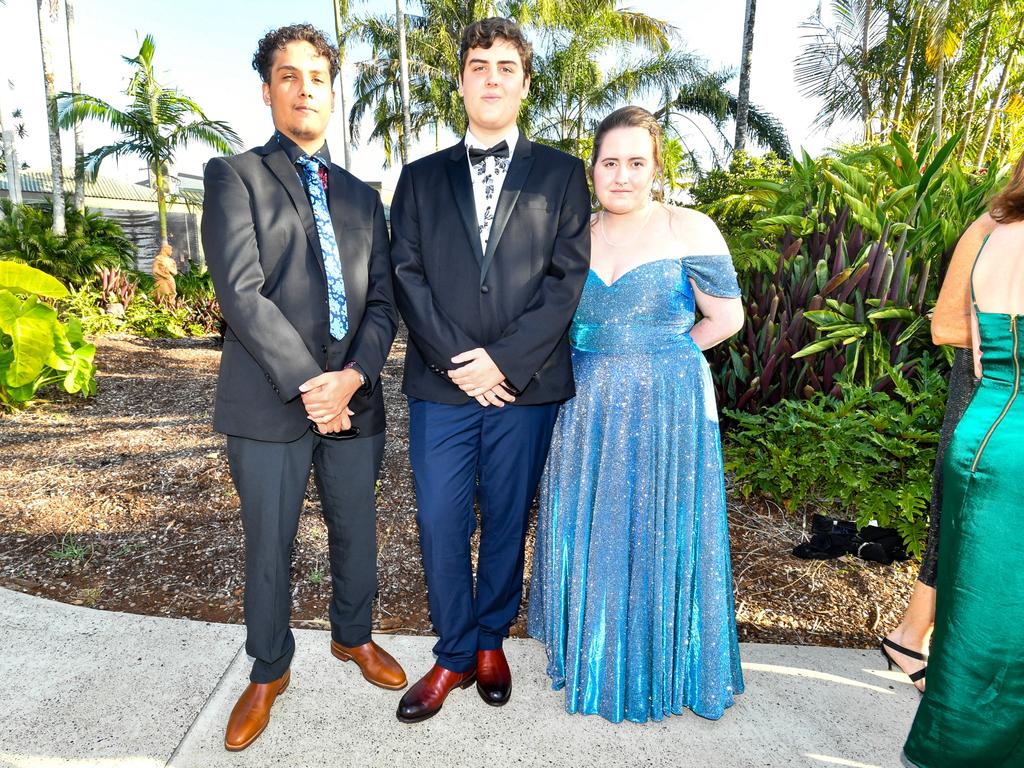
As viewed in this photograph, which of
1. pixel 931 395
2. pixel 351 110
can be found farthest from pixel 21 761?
pixel 351 110

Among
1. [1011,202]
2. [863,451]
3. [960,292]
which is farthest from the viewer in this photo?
[863,451]

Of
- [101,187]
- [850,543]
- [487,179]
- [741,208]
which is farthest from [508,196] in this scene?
[101,187]

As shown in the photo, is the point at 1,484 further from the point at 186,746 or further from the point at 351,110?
the point at 351,110

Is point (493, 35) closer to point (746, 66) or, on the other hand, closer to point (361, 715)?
point (361, 715)

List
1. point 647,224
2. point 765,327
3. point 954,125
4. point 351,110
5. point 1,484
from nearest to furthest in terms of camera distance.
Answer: point 647,224 → point 765,327 → point 1,484 → point 954,125 → point 351,110

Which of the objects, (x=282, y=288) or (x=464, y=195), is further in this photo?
(x=464, y=195)

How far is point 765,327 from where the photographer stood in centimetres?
372

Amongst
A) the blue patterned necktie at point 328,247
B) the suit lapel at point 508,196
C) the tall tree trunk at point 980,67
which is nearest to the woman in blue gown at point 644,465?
the suit lapel at point 508,196

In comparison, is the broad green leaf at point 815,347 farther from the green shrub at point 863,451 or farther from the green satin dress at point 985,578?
the green satin dress at point 985,578

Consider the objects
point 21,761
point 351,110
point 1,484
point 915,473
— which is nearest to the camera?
point 21,761

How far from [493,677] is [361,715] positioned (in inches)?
19.2

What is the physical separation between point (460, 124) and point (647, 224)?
22815 millimetres

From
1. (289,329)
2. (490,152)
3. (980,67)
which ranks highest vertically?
(980,67)

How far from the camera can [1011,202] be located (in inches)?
65.9
